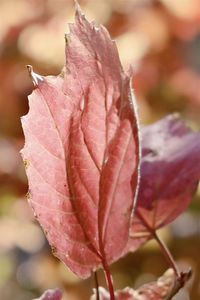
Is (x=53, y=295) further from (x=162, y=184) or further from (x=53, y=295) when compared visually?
(x=162, y=184)

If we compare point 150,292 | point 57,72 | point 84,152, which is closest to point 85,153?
point 84,152

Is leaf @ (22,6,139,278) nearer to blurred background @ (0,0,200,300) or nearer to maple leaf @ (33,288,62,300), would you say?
maple leaf @ (33,288,62,300)

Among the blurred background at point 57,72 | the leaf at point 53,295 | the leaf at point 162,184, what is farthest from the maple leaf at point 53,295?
the blurred background at point 57,72

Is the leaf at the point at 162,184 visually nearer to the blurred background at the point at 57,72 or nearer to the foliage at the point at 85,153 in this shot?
the foliage at the point at 85,153

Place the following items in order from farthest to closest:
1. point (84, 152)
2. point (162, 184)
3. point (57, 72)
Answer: point (57, 72), point (162, 184), point (84, 152)

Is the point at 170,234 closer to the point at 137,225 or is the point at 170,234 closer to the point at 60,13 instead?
the point at 60,13

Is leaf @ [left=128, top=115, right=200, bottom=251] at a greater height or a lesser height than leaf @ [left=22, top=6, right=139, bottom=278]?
lesser

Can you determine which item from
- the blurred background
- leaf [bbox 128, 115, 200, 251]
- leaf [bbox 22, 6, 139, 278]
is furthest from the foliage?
the blurred background
